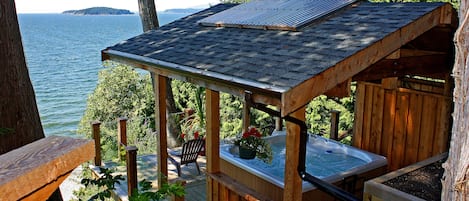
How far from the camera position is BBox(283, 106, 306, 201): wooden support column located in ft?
12.3

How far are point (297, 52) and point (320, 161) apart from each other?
3605mm

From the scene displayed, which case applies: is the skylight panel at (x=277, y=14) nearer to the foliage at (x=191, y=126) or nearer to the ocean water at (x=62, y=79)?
the foliage at (x=191, y=126)

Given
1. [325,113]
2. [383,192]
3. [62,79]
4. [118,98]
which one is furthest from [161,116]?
[62,79]

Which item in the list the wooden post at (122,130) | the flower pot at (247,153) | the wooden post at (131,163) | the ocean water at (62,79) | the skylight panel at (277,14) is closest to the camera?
the skylight panel at (277,14)

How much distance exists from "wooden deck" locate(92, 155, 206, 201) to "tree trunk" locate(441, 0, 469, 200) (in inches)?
221

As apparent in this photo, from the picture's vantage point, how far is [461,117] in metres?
1.59

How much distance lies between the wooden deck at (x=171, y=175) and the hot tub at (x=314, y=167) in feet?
3.21

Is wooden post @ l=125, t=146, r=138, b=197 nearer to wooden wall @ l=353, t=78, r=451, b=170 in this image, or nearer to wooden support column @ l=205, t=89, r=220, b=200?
wooden support column @ l=205, t=89, r=220, b=200

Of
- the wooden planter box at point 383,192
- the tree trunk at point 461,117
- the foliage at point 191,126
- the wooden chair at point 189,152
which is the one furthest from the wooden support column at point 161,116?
the foliage at point 191,126

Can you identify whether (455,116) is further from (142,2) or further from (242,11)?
(142,2)

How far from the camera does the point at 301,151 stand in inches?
152

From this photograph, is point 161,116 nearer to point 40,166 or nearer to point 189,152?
point 189,152

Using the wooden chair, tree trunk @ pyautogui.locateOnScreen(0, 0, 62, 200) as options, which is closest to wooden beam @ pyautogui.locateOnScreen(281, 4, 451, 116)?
tree trunk @ pyautogui.locateOnScreen(0, 0, 62, 200)

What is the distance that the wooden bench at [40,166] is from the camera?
3.22 feet
